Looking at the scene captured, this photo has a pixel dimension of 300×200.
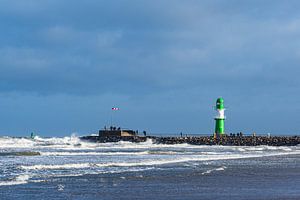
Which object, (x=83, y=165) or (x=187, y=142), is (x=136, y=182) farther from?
(x=187, y=142)

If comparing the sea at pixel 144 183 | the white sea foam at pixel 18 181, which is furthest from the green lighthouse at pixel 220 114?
the white sea foam at pixel 18 181

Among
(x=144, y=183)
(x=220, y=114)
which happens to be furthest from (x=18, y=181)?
(x=220, y=114)

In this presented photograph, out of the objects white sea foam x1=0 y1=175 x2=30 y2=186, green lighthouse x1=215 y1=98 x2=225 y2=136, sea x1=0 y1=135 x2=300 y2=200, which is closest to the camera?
sea x1=0 y1=135 x2=300 y2=200

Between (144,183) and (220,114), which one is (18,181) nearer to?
(144,183)

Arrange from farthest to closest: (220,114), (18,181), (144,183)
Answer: (220,114)
(18,181)
(144,183)

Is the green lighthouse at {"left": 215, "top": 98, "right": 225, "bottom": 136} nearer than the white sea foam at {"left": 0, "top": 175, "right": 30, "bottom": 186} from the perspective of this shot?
No

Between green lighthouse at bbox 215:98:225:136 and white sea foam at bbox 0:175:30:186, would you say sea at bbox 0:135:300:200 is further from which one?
green lighthouse at bbox 215:98:225:136

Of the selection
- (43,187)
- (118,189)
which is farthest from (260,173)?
(43,187)

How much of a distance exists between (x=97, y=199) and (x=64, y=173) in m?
7.60

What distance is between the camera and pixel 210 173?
22812mm

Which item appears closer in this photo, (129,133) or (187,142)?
(187,142)

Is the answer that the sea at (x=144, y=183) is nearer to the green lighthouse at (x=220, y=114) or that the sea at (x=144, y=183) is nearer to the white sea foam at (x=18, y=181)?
the white sea foam at (x=18, y=181)

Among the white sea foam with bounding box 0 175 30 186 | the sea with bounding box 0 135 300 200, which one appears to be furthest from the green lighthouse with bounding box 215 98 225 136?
the white sea foam with bounding box 0 175 30 186

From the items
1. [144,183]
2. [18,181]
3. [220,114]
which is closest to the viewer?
[144,183]
